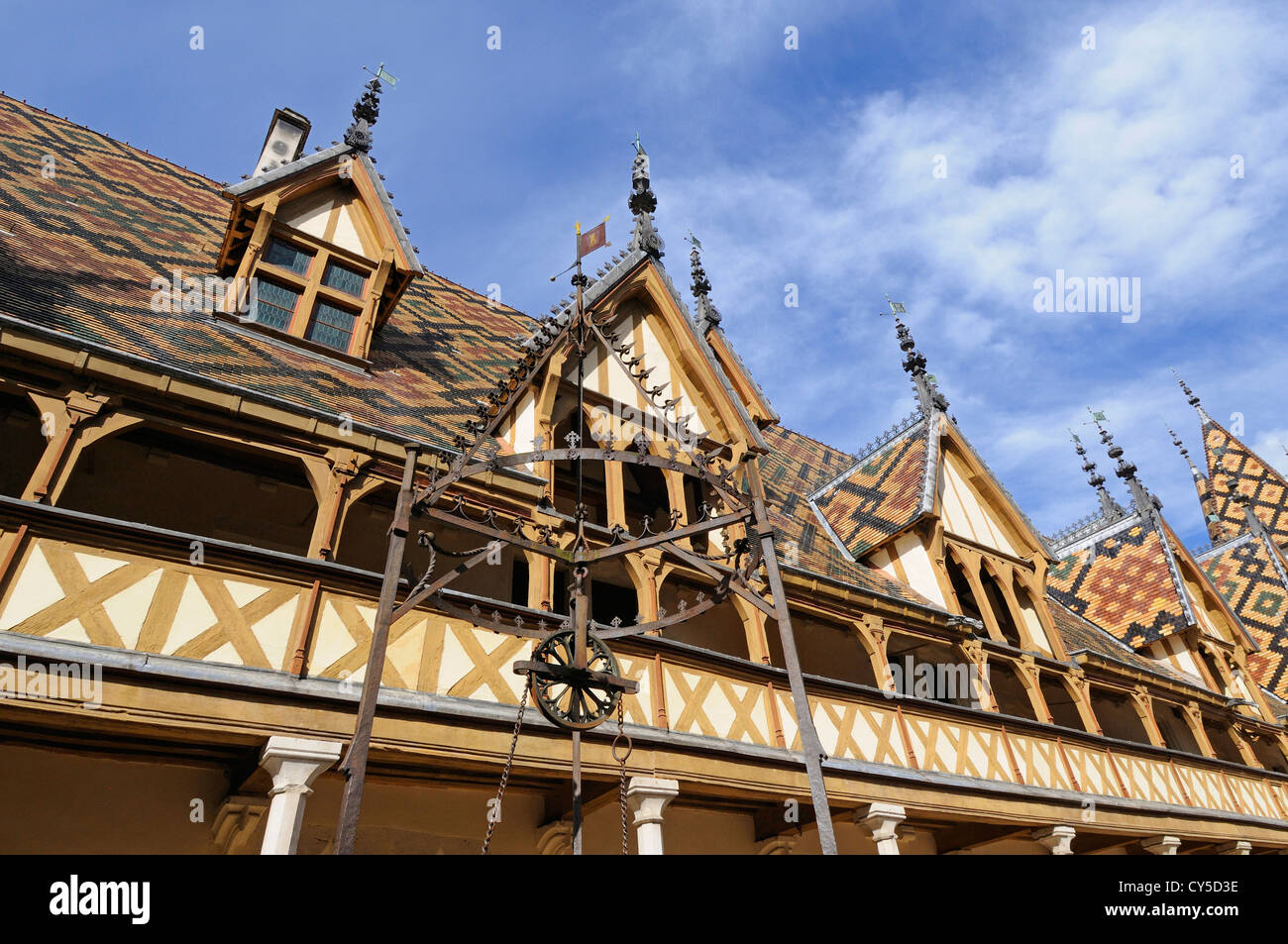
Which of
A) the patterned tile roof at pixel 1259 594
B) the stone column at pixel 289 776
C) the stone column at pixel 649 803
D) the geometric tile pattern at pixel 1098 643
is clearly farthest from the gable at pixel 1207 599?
the stone column at pixel 289 776

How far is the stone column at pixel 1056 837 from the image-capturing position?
36.9 feet

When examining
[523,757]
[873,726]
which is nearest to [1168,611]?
[873,726]

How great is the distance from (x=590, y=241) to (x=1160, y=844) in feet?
42.2

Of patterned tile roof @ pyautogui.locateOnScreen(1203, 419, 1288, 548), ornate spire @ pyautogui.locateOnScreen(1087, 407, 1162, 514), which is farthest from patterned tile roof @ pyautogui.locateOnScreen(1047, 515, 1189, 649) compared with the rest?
patterned tile roof @ pyautogui.locateOnScreen(1203, 419, 1288, 548)

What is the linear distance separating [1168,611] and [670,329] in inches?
551

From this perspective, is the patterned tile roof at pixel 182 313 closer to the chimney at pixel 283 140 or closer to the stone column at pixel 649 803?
the chimney at pixel 283 140

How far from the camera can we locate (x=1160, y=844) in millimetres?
12750

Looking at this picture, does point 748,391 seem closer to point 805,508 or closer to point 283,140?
point 805,508

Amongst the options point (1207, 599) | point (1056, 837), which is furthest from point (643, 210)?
point (1207, 599)

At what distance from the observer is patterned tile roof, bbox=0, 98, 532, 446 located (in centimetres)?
827

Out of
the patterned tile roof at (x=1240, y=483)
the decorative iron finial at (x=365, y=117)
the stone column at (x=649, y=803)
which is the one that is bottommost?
the stone column at (x=649, y=803)

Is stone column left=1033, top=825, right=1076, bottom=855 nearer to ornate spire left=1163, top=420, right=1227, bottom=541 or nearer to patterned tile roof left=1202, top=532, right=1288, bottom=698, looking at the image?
patterned tile roof left=1202, top=532, right=1288, bottom=698

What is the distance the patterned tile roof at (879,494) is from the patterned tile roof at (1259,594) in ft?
46.9

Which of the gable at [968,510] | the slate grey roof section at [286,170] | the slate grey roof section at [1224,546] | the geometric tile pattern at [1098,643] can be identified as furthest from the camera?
the slate grey roof section at [1224,546]
